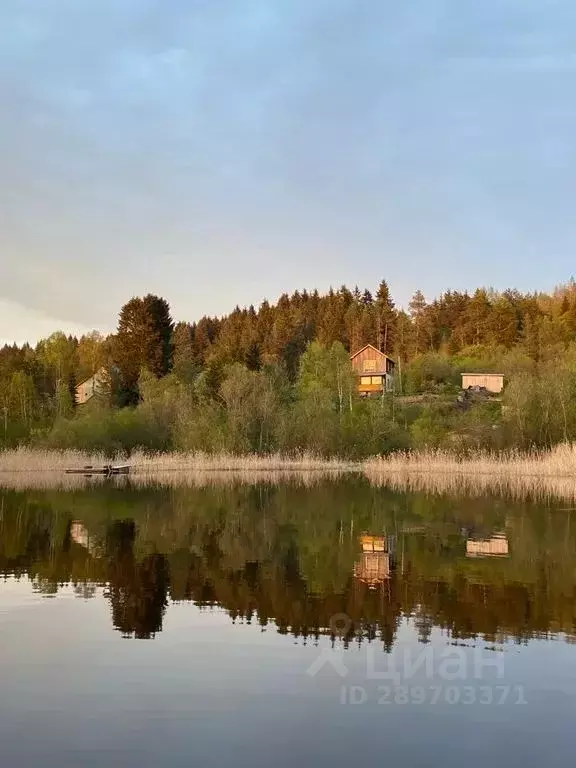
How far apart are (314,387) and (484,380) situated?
23810 millimetres

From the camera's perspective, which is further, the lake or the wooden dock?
the wooden dock

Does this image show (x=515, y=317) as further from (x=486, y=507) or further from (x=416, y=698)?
(x=416, y=698)

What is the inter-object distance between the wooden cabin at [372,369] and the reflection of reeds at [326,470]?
112 ft

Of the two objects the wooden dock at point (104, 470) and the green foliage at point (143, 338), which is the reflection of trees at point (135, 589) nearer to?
the wooden dock at point (104, 470)

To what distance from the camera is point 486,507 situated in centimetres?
2480

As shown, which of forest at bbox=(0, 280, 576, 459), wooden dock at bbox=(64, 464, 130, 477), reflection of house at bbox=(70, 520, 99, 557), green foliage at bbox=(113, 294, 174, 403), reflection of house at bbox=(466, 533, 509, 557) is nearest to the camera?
reflection of house at bbox=(466, 533, 509, 557)

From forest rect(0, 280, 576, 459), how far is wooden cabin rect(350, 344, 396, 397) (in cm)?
242

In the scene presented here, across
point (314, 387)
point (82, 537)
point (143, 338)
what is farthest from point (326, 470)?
point (143, 338)

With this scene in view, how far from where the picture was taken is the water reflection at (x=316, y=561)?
10867 mm

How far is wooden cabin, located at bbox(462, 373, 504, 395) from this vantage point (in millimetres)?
74875

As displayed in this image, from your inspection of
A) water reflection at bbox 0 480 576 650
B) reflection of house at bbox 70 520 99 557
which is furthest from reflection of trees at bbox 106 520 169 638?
reflection of house at bbox 70 520 99 557

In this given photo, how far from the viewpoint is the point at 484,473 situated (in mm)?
36906

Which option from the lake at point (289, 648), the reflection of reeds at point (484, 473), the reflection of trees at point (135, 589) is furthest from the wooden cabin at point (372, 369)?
the reflection of trees at point (135, 589)

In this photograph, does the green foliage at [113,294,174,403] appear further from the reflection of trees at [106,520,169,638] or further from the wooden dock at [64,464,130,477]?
the reflection of trees at [106,520,169,638]
